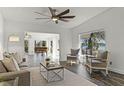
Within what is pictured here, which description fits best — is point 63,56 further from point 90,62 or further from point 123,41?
point 123,41

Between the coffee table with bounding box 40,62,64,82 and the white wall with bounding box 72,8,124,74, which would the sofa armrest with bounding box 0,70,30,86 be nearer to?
the coffee table with bounding box 40,62,64,82

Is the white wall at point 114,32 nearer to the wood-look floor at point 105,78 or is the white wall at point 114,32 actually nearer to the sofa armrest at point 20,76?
the wood-look floor at point 105,78

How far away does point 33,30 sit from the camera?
7578mm

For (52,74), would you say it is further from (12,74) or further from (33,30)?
(33,30)

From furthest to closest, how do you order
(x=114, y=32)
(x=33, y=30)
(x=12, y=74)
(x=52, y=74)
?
(x=33, y=30), (x=114, y=32), (x=52, y=74), (x=12, y=74)

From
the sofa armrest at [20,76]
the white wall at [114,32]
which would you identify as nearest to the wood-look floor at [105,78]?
the white wall at [114,32]

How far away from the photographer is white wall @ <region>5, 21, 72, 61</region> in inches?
273

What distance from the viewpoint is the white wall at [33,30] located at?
693 centimetres

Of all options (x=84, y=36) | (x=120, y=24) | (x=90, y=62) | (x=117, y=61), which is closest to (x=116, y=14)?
(x=120, y=24)

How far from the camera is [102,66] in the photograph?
4695mm

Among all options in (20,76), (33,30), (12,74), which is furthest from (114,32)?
(33,30)

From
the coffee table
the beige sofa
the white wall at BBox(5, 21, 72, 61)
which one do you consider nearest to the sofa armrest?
the beige sofa

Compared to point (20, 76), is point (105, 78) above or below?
below
